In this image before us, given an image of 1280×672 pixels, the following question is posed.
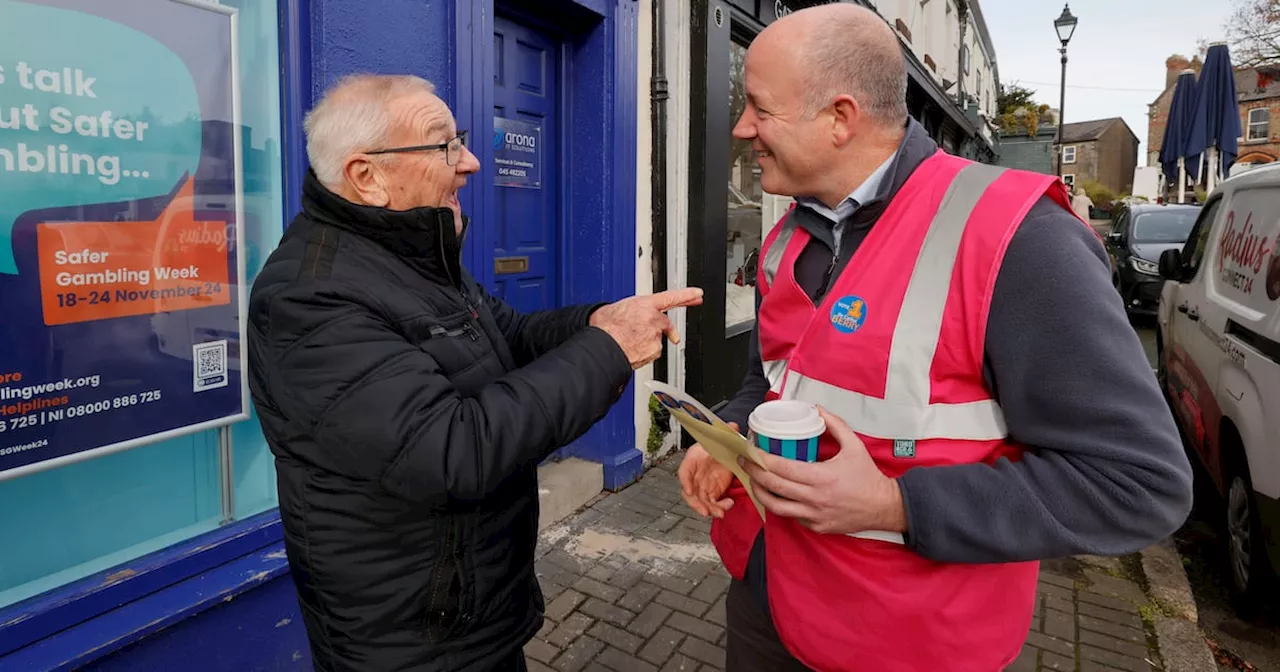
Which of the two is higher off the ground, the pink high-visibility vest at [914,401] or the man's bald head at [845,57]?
the man's bald head at [845,57]

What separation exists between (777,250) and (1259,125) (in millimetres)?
48292

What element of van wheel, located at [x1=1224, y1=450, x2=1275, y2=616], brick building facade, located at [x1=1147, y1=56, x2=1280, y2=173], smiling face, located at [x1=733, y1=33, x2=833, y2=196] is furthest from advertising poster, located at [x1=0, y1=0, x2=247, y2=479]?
brick building facade, located at [x1=1147, y1=56, x2=1280, y2=173]

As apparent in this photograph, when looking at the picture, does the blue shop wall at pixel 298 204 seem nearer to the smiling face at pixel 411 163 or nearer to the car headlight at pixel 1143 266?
the smiling face at pixel 411 163

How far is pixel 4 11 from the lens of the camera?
2.09 m

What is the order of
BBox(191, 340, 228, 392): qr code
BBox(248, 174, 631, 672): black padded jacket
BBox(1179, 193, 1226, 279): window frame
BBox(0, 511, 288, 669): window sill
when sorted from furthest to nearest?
1. BBox(1179, 193, 1226, 279): window frame
2. BBox(191, 340, 228, 392): qr code
3. BBox(0, 511, 288, 669): window sill
4. BBox(248, 174, 631, 672): black padded jacket

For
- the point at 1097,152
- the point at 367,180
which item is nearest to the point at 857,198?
the point at 367,180

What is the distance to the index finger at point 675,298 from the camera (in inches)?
73.7

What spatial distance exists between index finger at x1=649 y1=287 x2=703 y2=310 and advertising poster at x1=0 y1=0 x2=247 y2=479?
1664mm

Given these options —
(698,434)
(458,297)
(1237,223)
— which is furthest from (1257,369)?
(458,297)

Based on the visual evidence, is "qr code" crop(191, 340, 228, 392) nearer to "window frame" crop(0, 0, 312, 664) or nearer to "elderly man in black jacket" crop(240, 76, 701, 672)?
"window frame" crop(0, 0, 312, 664)

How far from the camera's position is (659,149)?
515cm

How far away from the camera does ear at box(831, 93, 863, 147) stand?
159 centimetres

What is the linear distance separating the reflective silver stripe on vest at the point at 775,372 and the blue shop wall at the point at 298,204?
6.56 ft

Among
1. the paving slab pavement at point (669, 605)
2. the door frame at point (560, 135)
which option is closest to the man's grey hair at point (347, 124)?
the paving slab pavement at point (669, 605)
